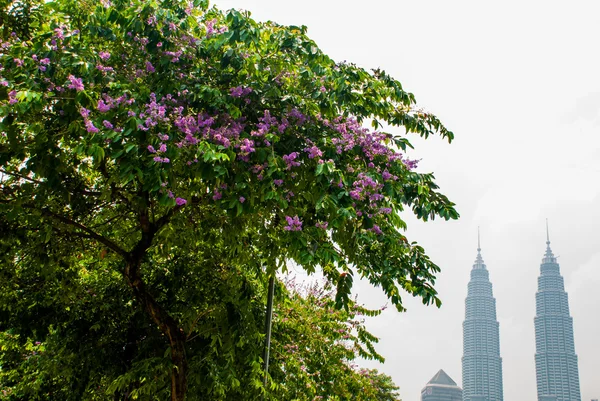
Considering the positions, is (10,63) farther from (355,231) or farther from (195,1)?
(355,231)

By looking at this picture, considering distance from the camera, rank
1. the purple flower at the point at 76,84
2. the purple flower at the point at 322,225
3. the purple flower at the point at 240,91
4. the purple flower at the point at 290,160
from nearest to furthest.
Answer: the purple flower at the point at 76,84, the purple flower at the point at 290,160, the purple flower at the point at 322,225, the purple flower at the point at 240,91

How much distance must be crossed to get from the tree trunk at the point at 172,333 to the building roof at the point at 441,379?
197481 millimetres

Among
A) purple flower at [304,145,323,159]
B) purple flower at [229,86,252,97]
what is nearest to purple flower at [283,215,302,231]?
purple flower at [304,145,323,159]

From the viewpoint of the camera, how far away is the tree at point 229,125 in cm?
517

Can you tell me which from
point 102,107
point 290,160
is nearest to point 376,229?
point 290,160

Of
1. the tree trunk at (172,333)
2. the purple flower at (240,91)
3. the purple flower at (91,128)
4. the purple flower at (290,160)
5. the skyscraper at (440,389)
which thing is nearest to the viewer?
the purple flower at (91,128)

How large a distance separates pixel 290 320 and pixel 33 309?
3.91 m

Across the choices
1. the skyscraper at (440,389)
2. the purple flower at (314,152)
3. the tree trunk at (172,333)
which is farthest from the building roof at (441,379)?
the purple flower at (314,152)

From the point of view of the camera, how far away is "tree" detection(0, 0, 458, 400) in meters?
5.17

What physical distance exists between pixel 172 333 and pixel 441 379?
199247 millimetres

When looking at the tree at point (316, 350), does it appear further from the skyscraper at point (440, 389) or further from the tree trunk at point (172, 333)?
the skyscraper at point (440, 389)

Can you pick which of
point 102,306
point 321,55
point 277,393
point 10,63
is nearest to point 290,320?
point 277,393

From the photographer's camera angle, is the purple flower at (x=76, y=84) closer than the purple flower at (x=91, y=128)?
No

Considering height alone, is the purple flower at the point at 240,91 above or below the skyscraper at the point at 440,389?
below
